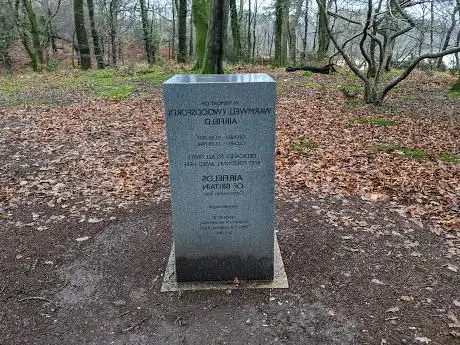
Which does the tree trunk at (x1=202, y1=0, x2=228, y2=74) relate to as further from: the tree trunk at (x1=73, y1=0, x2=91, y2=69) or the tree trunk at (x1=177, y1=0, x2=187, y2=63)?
the tree trunk at (x1=73, y1=0, x2=91, y2=69)

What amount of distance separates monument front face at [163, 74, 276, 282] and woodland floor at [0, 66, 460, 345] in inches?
13.3

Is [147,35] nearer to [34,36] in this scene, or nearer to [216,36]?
[34,36]

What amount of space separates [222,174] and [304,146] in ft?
16.4

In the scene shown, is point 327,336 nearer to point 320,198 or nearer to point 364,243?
point 364,243

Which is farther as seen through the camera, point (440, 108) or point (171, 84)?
point (440, 108)

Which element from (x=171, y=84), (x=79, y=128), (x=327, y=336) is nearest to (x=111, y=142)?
(x=79, y=128)

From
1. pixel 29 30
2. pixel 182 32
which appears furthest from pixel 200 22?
pixel 29 30

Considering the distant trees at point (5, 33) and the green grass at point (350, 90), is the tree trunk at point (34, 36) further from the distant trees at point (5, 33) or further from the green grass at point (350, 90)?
the green grass at point (350, 90)

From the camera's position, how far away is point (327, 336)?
320 centimetres

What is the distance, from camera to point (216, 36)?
11680 millimetres

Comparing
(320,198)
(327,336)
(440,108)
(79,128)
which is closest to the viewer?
(327,336)

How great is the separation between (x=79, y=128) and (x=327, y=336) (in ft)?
28.0

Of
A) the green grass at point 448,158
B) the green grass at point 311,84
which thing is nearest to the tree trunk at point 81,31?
the green grass at point 311,84

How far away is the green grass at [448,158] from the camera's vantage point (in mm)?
7161
